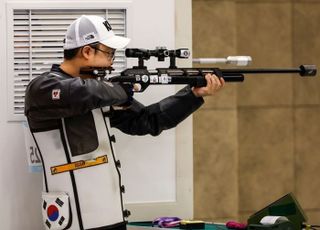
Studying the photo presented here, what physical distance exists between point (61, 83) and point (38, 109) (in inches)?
5.7

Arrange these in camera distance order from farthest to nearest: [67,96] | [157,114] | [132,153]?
[132,153] → [157,114] → [67,96]

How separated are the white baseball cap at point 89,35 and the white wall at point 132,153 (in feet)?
1.37

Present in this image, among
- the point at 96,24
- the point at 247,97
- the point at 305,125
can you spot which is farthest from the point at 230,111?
the point at 96,24

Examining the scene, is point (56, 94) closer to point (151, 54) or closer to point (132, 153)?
point (151, 54)

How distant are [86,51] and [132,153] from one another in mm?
686

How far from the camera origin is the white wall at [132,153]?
10.7 ft

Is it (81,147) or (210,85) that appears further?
(210,85)

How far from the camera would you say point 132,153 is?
3.40m


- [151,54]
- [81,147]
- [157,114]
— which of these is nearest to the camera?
[81,147]

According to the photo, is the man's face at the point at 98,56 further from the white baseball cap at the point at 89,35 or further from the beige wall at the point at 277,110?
the beige wall at the point at 277,110

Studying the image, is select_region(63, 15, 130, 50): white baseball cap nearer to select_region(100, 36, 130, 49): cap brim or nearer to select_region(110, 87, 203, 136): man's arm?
select_region(100, 36, 130, 49): cap brim

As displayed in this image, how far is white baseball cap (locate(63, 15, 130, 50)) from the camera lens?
2.89 meters

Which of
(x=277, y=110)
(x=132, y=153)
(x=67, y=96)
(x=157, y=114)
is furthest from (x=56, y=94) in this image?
(x=277, y=110)

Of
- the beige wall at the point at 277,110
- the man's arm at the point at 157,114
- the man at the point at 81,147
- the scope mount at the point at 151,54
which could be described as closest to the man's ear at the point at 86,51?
the man at the point at 81,147
